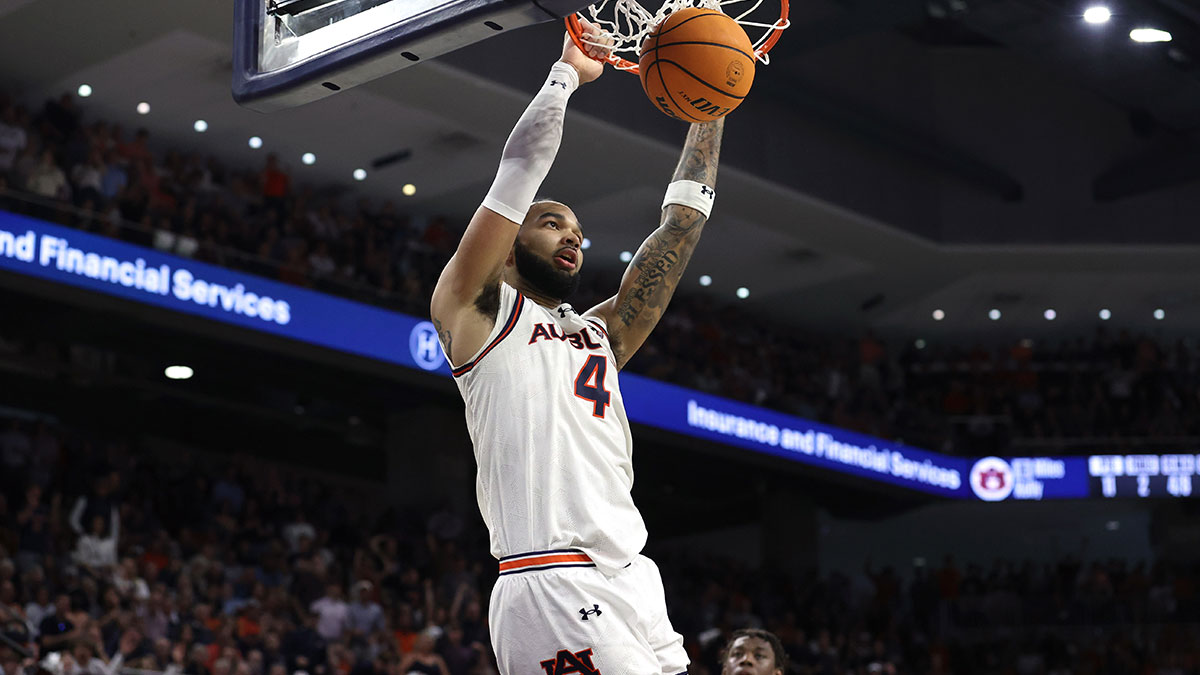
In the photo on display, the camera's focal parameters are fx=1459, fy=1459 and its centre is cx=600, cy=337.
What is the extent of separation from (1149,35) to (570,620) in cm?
1510

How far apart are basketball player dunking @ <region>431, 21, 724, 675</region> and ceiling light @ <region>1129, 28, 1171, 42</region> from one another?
14.2 meters

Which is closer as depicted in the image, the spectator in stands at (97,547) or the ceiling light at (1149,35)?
the spectator in stands at (97,547)

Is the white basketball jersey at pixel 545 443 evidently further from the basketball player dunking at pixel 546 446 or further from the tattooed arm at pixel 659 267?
the tattooed arm at pixel 659 267

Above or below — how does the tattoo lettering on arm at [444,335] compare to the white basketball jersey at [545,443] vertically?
above

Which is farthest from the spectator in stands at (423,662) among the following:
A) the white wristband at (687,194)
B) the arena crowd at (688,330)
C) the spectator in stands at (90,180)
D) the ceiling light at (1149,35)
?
the ceiling light at (1149,35)

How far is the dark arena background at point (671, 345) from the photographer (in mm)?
13273

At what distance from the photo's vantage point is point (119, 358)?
16812 millimetres

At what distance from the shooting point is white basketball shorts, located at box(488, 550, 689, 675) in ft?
11.3

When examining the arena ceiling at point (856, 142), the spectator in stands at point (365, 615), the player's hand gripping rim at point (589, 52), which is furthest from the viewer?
the arena ceiling at point (856, 142)

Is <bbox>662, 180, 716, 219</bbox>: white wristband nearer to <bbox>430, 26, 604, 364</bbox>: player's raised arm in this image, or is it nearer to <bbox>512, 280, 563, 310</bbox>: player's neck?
<bbox>512, 280, 563, 310</bbox>: player's neck

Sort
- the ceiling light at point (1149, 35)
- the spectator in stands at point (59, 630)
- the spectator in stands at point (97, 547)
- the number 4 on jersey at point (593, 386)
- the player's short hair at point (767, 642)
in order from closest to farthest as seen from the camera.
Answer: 1. the number 4 on jersey at point (593, 386)
2. the player's short hair at point (767, 642)
3. the spectator in stands at point (59, 630)
4. the spectator in stands at point (97, 547)
5. the ceiling light at point (1149, 35)

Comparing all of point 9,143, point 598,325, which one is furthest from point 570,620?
point 9,143

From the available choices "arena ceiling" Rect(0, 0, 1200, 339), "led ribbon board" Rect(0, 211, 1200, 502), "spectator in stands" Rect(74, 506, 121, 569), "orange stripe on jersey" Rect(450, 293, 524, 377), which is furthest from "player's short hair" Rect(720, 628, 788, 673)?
"arena ceiling" Rect(0, 0, 1200, 339)

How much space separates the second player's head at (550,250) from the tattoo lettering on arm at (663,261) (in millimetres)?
294
